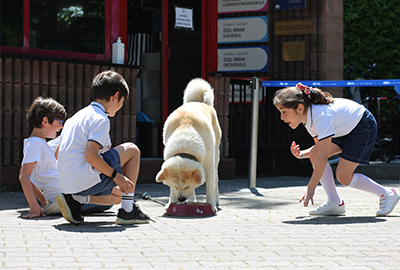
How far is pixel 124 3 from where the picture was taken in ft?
24.9

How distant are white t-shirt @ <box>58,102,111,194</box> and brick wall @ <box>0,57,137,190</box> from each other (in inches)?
101

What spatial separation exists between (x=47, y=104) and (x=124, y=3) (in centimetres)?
310

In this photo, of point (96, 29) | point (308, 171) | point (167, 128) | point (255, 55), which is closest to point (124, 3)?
point (96, 29)

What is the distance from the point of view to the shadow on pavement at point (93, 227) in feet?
13.4

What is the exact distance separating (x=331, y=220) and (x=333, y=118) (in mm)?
945

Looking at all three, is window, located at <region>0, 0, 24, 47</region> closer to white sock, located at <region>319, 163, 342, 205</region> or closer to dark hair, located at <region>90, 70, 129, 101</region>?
dark hair, located at <region>90, 70, 129, 101</region>

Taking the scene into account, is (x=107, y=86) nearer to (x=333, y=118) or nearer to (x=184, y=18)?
(x=333, y=118)

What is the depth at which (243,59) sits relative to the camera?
1083cm

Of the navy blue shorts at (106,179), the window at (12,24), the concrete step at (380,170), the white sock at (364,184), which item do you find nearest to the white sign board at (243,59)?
the concrete step at (380,170)

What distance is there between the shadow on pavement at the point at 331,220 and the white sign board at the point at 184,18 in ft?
14.8

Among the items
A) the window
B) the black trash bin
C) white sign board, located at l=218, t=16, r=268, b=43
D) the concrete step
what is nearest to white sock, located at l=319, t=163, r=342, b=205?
the black trash bin

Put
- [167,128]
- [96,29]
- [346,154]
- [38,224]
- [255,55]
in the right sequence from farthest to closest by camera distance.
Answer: [255,55] < [96,29] < [167,128] < [346,154] < [38,224]

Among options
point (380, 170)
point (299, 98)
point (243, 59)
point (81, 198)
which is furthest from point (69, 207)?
point (243, 59)

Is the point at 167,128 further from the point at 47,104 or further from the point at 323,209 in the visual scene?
the point at 323,209
